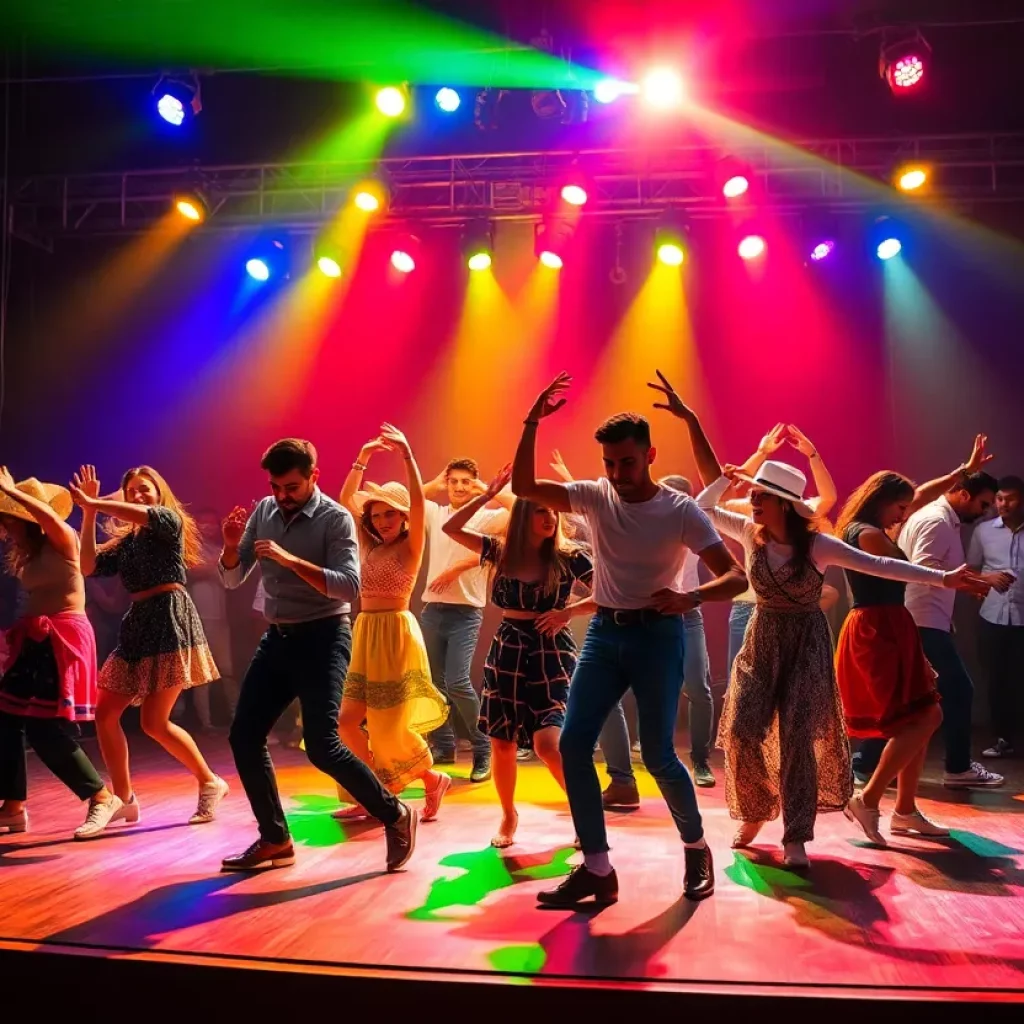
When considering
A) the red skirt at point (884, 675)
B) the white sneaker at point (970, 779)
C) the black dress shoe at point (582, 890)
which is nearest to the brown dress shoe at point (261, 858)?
the black dress shoe at point (582, 890)

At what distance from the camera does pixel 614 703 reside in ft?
11.2

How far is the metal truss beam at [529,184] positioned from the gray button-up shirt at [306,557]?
471 cm

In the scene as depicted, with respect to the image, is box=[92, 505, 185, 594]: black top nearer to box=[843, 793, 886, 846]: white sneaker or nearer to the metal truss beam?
box=[843, 793, 886, 846]: white sneaker

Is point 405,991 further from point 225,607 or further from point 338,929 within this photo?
point 225,607

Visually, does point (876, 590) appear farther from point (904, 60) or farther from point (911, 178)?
point (904, 60)

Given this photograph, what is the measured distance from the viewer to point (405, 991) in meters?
2.63

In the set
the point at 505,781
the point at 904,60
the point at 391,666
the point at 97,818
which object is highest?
the point at 904,60

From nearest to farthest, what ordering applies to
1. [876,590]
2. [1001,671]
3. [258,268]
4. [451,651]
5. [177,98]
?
[876,590] → [451,651] → [1001,671] → [177,98] → [258,268]

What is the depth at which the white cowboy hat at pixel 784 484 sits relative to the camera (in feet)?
12.5

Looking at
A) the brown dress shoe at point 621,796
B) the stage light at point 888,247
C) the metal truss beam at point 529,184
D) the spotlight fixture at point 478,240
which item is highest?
the metal truss beam at point 529,184

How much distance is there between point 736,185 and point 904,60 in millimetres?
1391

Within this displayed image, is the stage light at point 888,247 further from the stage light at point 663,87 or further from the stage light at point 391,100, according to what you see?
the stage light at point 391,100

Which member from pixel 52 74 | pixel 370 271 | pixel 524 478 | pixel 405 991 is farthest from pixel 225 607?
pixel 405 991

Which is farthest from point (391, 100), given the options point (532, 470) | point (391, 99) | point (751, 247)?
point (532, 470)
